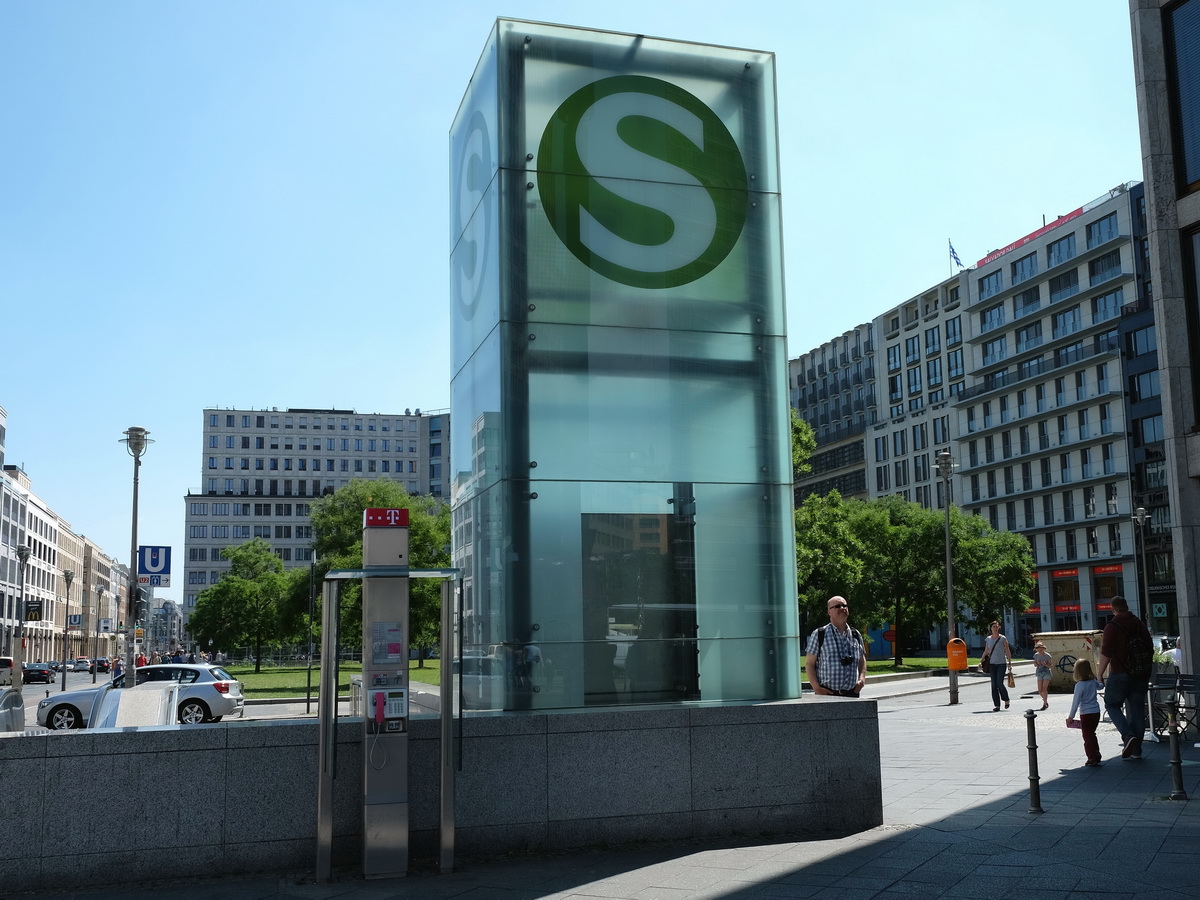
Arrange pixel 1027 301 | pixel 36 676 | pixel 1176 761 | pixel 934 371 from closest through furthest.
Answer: pixel 1176 761 → pixel 36 676 → pixel 1027 301 → pixel 934 371

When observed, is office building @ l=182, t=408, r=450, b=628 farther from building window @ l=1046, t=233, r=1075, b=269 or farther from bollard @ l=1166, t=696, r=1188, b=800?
bollard @ l=1166, t=696, r=1188, b=800

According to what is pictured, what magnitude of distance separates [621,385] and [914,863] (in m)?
4.54

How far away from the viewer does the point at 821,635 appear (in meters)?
10.9

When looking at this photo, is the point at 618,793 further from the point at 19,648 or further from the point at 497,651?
the point at 19,648

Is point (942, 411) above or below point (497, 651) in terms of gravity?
above

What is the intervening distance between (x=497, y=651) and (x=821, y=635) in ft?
10.7

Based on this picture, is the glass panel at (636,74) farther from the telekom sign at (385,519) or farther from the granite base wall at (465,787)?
the granite base wall at (465,787)

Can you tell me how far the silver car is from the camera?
2445cm

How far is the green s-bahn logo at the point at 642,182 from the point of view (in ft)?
33.7

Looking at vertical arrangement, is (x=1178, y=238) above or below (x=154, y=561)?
above

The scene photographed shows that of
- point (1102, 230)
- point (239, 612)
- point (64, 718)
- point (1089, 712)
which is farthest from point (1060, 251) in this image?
point (1089, 712)

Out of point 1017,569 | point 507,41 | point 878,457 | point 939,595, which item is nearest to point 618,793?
point 507,41

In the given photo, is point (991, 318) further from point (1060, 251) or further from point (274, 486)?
point (274, 486)

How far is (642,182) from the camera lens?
10562 mm
